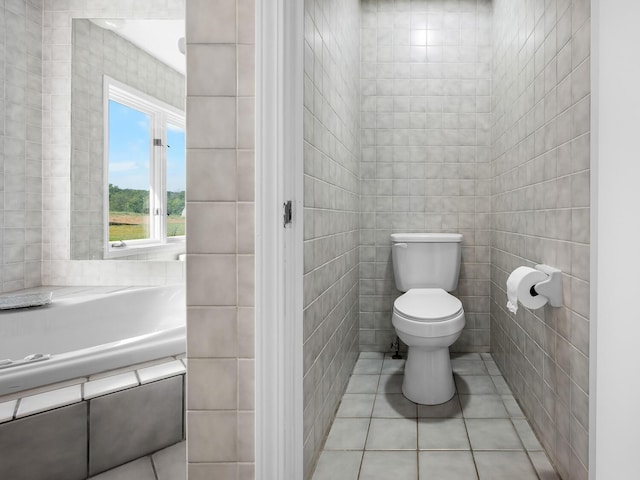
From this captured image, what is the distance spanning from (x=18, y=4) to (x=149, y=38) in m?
0.73

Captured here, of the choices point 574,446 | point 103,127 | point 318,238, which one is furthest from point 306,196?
point 103,127

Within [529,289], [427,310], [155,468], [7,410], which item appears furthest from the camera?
[427,310]

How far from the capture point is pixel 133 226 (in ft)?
8.20

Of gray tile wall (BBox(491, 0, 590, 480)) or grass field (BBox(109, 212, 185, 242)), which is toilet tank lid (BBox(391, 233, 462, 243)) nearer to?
gray tile wall (BBox(491, 0, 590, 480))

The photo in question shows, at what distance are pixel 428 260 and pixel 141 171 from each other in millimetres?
2017

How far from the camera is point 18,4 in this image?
2.21m

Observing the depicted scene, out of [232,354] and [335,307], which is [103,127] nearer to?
[335,307]

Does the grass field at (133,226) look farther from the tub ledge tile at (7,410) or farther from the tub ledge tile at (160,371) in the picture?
the tub ledge tile at (7,410)

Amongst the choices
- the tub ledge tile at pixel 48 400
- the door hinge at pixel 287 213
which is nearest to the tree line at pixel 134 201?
the tub ledge tile at pixel 48 400

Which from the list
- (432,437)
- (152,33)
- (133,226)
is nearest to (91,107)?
(152,33)

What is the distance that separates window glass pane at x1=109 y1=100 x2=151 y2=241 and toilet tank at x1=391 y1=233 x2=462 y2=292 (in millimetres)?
1765

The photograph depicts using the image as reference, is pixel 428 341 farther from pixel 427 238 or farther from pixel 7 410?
pixel 7 410

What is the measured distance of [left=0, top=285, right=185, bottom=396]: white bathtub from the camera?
126cm

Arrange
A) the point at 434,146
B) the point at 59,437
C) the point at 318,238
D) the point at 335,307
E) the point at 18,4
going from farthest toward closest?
the point at 434,146
the point at 18,4
the point at 335,307
the point at 318,238
the point at 59,437
